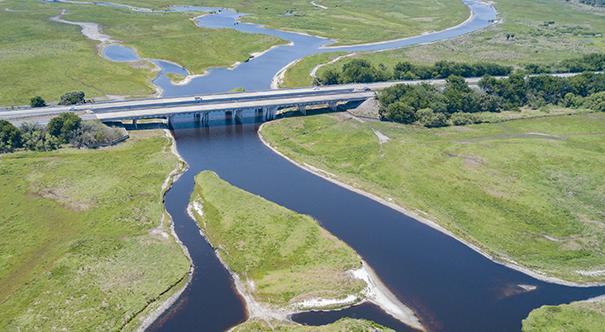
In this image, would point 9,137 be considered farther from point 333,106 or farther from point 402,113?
point 402,113

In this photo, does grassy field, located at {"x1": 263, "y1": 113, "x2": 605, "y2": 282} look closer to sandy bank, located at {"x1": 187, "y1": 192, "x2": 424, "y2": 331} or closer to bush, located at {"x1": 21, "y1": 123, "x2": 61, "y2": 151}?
sandy bank, located at {"x1": 187, "y1": 192, "x2": 424, "y2": 331}

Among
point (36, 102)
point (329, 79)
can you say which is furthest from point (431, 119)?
point (36, 102)

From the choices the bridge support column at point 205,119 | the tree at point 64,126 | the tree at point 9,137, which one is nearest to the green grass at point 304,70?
the bridge support column at point 205,119

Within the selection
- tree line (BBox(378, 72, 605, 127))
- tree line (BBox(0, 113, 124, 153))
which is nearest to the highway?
tree line (BBox(0, 113, 124, 153))

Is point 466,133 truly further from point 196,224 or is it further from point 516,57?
point 516,57

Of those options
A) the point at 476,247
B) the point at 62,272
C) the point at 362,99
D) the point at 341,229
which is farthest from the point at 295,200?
the point at 362,99

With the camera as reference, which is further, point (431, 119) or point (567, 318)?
point (431, 119)
